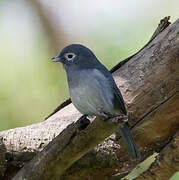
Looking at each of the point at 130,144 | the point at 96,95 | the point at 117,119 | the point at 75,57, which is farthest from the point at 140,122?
the point at 117,119

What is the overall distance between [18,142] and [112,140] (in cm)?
85

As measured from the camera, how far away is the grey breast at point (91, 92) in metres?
4.19

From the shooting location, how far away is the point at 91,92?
4195mm

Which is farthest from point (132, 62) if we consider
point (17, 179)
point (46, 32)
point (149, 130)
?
point (46, 32)

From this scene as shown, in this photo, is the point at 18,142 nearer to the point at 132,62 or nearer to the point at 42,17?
the point at 132,62

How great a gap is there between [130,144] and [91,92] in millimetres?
545

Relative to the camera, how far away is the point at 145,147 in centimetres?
471

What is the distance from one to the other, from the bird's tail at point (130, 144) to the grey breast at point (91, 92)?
8.7 inches

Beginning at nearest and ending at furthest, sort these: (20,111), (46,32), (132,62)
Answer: (132,62) → (20,111) → (46,32)

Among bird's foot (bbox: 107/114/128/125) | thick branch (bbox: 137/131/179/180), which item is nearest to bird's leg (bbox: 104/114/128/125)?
bird's foot (bbox: 107/114/128/125)

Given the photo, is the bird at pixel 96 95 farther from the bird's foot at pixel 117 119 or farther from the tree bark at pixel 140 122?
the bird's foot at pixel 117 119

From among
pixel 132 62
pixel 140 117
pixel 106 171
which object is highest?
pixel 132 62

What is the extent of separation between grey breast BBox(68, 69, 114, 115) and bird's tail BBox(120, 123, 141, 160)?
0.22 meters

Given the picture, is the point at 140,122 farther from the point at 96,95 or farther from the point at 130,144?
the point at 96,95
